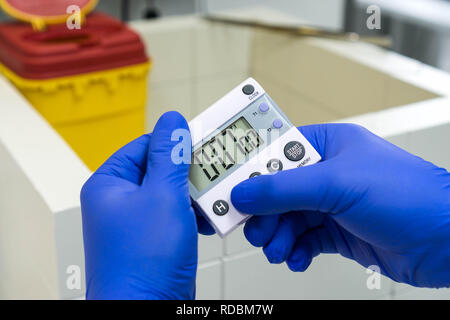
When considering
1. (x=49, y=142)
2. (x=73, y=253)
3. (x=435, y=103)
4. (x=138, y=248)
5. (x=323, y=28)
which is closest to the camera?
(x=138, y=248)

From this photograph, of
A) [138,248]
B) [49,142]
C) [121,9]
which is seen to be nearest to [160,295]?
[138,248]

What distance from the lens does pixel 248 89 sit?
769mm

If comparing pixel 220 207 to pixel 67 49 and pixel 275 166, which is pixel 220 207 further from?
pixel 67 49

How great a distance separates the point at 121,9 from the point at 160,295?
1626 millimetres

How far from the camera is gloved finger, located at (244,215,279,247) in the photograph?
2.54 ft

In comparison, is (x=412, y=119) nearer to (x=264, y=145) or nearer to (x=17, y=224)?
(x=264, y=145)

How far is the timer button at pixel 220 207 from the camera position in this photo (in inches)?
28.7

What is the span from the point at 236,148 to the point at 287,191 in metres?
0.09

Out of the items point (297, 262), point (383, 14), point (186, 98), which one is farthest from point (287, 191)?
point (383, 14)

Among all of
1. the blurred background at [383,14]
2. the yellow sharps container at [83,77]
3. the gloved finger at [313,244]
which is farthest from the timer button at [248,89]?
the blurred background at [383,14]

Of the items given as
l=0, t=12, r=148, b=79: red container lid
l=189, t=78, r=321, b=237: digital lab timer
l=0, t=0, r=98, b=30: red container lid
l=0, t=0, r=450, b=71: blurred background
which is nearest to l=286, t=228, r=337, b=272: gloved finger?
l=189, t=78, r=321, b=237: digital lab timer

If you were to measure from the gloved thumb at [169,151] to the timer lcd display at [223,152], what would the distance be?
0.02 meters

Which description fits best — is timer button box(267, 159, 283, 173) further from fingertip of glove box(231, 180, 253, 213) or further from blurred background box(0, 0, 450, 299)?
blurred background box(0, 0, 450, 299)

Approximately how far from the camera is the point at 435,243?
749 mm
